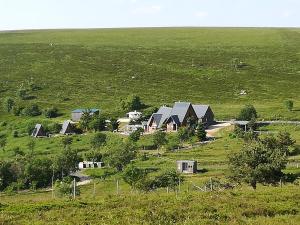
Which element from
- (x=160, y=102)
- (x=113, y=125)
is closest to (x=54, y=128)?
(x=113, y=125)

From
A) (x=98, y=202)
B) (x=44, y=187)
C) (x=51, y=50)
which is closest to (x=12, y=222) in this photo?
(x=98, y=202)

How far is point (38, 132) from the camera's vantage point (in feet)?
333

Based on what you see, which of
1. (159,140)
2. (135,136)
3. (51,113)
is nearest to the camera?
(159,140)

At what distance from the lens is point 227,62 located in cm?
17300

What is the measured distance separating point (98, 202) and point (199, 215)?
237 inches

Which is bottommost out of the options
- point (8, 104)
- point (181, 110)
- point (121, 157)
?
point (8, 104)

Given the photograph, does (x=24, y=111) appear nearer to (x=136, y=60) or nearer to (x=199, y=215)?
(x=136, y=60)

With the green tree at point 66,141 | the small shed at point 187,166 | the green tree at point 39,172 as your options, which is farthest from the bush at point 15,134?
the small shed at point 187,166

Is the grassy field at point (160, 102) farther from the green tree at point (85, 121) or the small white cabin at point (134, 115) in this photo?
the small white cabin at point (134, 115)

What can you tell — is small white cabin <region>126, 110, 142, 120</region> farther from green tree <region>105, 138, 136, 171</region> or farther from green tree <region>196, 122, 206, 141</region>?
green tree <region>105, 138, 136, 171</region>

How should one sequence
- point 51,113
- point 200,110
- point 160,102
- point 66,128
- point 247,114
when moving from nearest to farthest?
point 66,128, point 247,114, point 200,110, point 51,113, point 160,102

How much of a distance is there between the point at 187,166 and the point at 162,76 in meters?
96.3

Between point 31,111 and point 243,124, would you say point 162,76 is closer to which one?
point 31,111

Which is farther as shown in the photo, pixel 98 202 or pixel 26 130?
pixel 26 130
